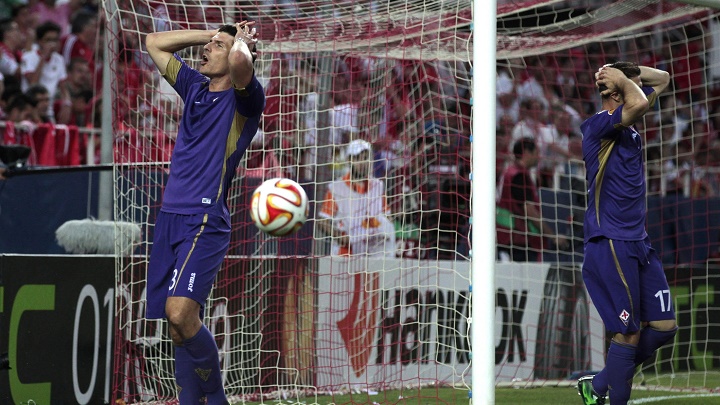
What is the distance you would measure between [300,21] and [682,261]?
5.40 m

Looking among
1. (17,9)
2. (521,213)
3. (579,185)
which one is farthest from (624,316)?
(17,9)

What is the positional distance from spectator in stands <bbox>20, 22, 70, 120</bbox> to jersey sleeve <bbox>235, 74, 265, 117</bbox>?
19.8 feet

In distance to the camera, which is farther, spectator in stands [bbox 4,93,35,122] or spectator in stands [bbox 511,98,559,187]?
spectator in stands [bbox 511,98,559,187]

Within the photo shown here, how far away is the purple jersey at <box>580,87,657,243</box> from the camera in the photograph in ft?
19.7

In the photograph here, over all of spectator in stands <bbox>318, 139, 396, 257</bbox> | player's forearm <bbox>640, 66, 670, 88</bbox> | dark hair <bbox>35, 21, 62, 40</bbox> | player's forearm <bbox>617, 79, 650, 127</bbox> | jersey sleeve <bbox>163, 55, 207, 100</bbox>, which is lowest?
spectator in stands <bbox>318, 139, 396, 257</bbox>

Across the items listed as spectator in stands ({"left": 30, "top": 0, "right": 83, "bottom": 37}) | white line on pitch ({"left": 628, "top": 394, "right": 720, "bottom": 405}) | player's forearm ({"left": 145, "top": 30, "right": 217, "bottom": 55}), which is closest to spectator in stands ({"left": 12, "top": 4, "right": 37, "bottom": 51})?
spectator in stands ({"left": 30, "top": 0, "right": 83, "bottom": 37})

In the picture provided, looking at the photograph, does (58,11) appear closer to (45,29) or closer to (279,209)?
(45,29)

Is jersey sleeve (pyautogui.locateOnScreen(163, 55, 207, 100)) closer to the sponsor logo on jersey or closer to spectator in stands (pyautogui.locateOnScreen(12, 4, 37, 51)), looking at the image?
the sponsor logo on jersey

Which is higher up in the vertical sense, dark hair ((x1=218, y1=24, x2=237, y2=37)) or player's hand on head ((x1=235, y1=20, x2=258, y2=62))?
dark hair ((x1=218, y1=24, x2=237, y2=37))

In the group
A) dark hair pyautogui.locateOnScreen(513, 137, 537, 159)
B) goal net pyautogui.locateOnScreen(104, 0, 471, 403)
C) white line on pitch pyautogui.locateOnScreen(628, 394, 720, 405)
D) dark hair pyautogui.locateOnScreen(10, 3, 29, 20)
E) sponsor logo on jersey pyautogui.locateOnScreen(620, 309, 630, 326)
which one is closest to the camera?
sponsor logo on jersey pyautogui.locateOnScreen(620, 309, 630, 326)

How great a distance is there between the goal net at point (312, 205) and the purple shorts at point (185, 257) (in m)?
1.92

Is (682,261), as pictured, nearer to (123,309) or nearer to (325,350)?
(325,350)

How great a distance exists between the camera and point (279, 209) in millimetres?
5539

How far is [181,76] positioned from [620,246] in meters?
2.69
